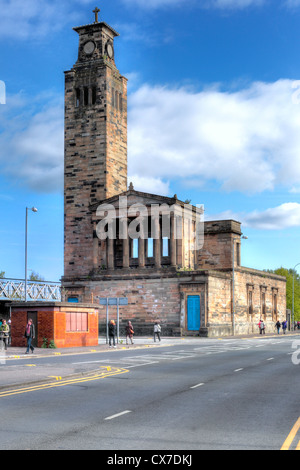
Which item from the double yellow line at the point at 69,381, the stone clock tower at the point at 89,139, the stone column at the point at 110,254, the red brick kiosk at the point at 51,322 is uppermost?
the stone clock tower at the point at 89,139

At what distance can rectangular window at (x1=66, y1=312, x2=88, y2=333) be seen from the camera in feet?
115

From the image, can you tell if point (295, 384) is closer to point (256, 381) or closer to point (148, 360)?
point (256, 381)

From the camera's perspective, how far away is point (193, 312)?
5284 centimetres

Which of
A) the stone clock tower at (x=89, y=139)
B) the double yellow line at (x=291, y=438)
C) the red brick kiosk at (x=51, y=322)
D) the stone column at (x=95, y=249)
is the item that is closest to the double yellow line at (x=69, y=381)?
the double yellow line at (x=291, y=438)

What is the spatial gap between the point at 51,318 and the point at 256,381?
17599mm

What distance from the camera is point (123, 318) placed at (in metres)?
56.8

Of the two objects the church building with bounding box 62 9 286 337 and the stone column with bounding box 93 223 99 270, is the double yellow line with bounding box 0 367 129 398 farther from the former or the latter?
the stone column with bounding box 93 223 99 270

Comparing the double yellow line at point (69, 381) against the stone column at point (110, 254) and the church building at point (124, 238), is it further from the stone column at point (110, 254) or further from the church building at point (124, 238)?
the stone column at point (110, 254)

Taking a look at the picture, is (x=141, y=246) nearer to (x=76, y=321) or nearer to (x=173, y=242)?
(x=173, y=242)

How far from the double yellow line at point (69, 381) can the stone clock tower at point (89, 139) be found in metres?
40.0

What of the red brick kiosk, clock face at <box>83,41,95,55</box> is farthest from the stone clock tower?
the red brick kiosk

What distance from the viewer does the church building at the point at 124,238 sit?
5444 centimetres

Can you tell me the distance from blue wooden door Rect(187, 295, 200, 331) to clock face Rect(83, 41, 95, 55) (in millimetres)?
27395
